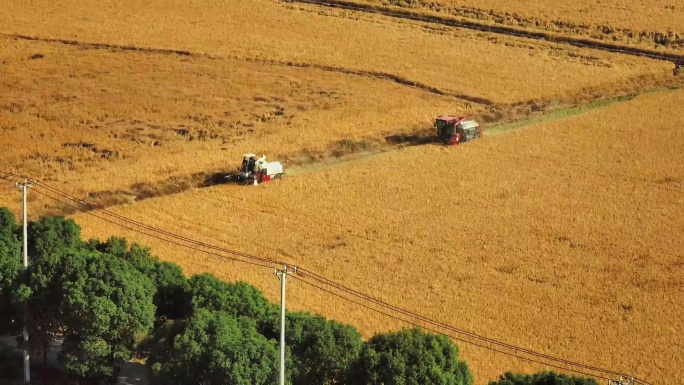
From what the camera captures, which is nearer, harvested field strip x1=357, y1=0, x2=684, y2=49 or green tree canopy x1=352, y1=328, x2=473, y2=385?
green tree canopy x1=352, y1=328, x2=473, y2=385

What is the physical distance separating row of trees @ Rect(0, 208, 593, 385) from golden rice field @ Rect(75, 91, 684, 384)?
3775 mm

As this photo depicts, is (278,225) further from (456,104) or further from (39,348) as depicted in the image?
(456,104)

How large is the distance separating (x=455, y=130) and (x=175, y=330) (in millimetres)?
22269

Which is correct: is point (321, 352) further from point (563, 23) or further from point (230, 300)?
point (563, 23)

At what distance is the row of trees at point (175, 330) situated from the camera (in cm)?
2416

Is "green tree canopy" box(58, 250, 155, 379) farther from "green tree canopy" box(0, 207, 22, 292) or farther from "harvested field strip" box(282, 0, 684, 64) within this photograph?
"harvested field strip" box(282, 0, 684, 64)

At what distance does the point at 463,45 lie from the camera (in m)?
59.9

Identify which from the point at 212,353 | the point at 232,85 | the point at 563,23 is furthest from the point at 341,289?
the point at 563,23

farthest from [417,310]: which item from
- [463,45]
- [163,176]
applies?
[463,45]

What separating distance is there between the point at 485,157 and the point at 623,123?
7662 mm

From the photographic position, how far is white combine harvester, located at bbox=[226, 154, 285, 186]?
40.4 meters

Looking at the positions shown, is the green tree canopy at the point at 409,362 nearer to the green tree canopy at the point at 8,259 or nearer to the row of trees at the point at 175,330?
the row of trees at the point at 175,330

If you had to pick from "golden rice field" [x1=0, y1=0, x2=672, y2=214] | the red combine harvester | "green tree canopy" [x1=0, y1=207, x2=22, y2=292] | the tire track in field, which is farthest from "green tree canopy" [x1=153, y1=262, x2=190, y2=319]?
the tire track in field

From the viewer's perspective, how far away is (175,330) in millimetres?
25406
